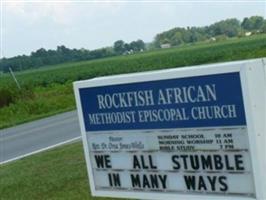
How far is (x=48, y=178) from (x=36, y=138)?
7054mm

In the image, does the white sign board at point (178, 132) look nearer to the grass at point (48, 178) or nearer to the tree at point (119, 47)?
the grass at point (48, 178)

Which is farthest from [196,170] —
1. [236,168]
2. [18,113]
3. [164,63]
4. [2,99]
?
[164,63]

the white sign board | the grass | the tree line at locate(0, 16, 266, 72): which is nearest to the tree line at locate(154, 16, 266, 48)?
the tree line at locate(0, 16, 266, 72)

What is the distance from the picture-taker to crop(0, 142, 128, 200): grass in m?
7.15

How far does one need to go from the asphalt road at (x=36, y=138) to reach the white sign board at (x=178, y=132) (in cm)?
769

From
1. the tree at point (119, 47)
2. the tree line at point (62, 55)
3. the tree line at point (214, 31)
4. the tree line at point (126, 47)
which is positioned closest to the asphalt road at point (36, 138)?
the tree line at point (214, 31)

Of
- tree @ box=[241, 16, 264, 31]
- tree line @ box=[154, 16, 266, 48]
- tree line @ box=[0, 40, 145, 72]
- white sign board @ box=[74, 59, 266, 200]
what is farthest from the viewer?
tree line @ box=[0, 40, 145, 72]

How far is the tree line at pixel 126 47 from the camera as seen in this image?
6731cm

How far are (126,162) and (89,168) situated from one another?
400 millimetres

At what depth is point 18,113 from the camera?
25250 mm

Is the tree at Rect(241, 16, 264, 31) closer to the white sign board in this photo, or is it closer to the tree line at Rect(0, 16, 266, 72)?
the tree line at Rect(0, 16, 266, 72)

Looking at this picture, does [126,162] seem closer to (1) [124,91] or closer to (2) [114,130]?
(2) [114,130]

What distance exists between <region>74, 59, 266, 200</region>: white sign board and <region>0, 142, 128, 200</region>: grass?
2013 millimetres

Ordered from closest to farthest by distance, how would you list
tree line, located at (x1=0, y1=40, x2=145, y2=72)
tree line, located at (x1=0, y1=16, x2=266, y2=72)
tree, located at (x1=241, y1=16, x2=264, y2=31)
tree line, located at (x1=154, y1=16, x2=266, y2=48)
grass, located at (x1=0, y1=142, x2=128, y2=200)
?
grass, located at (x1=0, y1=142, x2=128, y2=200) → tree, located at (x1=241, y1=16, x2=264, y2=31) → tree line, located at (x1=154, y1=16, x2=266, y2=48) → tree line, located at (x1=0, y1=16, x2=266, y2=72) → tree line, located at (x1=0, y1=40, x2=145, y2=72)
